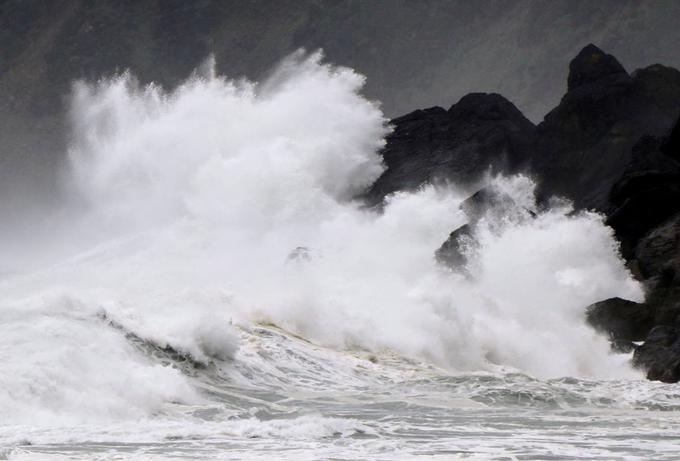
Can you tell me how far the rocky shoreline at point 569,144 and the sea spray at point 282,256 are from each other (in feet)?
2.67

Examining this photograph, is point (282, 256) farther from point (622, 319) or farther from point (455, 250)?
point (622, 319)

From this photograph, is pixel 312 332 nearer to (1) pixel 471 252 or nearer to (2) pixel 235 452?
(1) pixel 471 252

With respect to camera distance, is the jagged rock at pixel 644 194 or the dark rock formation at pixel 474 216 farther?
the dark rock formation at pixel 474 216

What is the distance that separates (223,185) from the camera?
4009 centimetres

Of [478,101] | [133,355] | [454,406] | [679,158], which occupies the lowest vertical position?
[454,406]

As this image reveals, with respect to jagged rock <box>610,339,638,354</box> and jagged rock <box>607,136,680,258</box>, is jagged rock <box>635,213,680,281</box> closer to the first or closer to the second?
jagged rock <box>607,136,680,258</box>

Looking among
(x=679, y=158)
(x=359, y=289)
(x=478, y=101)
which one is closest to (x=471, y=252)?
(x=359, y=289)

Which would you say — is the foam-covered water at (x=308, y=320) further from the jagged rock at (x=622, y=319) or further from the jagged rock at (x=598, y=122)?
the jagged rock at (x=598, y=122)

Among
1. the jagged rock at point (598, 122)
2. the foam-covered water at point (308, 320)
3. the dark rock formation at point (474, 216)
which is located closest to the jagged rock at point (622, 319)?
the foam-covered water at point (308, 320)

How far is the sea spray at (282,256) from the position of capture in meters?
17.3

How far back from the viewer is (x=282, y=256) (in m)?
32.7

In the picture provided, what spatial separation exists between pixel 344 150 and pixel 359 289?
50.3 feet

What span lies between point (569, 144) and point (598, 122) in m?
1.29

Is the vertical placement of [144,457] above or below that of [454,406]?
below
